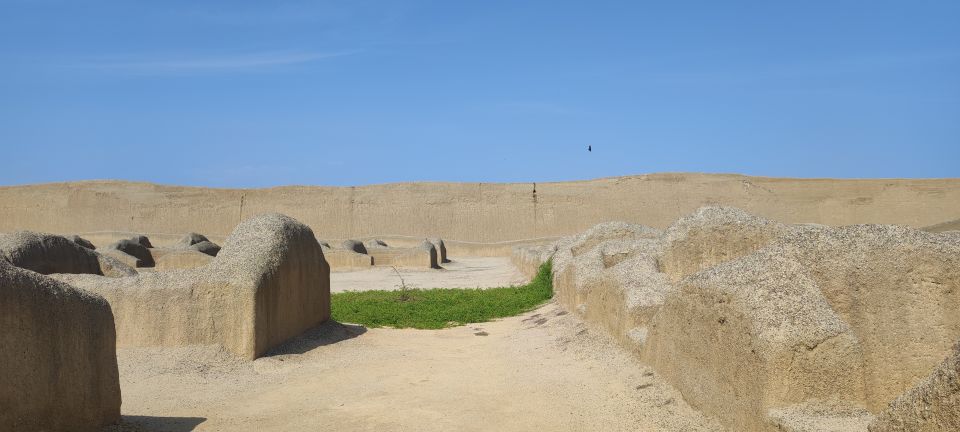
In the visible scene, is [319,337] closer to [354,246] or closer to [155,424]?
[155,424]

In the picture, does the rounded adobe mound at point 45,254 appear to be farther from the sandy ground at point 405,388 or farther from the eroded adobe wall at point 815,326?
the eroded adobe wall at point 815,326

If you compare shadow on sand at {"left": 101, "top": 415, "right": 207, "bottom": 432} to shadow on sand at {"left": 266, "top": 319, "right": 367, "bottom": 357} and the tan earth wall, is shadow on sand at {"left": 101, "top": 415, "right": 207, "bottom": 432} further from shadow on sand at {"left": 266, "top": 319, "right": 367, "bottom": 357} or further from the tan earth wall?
the tan earth wall

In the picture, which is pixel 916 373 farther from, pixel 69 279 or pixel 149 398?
pixel 69 279

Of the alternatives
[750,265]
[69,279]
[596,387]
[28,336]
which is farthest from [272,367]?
[750,265]

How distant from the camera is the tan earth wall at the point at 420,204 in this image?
50469 millimetres

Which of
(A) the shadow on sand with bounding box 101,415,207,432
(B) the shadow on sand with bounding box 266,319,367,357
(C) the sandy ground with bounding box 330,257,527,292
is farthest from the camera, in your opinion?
(C) the sandy ground with bounding box 330,257,527,292

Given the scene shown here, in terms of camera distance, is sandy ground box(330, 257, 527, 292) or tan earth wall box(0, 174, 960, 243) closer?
sandy ground box(330, 257, 527, 292)

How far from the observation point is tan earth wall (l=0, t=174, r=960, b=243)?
50469mm

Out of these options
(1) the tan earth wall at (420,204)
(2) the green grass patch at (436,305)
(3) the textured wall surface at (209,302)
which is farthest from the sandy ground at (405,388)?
(1) the tan earth wall at (420,204)

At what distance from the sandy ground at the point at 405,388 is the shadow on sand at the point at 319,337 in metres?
0.04

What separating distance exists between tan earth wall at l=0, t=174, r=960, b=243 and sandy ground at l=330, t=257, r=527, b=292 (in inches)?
941

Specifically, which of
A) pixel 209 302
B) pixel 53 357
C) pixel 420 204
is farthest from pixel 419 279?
pixel 420 204

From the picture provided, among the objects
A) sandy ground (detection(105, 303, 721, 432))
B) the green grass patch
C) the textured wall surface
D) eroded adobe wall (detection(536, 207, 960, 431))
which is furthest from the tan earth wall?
eroded adobe wall (detection(536, 207, 960, 431))

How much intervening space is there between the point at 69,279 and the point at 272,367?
2493 mm
